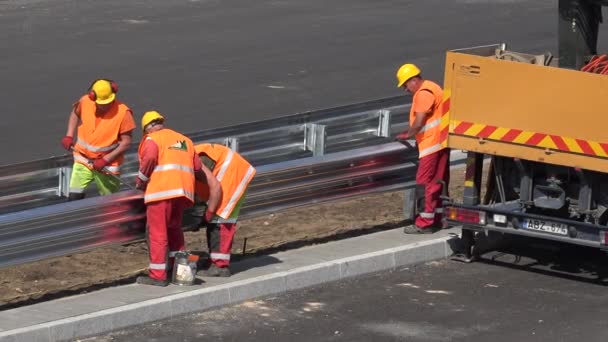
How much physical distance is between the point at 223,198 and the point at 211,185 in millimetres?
227

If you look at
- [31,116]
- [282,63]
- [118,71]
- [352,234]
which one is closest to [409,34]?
[282,63]

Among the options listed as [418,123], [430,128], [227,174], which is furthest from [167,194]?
[430,128]

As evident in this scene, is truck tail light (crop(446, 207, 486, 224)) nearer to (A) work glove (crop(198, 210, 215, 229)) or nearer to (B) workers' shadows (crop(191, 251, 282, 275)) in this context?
(B) workers' shadows (crop(191, 251, 282, 275))

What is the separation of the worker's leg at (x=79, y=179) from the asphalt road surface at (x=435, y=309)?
2.14m

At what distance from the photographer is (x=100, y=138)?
1278 centimetres

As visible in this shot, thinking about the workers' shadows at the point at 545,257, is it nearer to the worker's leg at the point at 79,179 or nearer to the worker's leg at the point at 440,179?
the worker's leg at the point at 440,179

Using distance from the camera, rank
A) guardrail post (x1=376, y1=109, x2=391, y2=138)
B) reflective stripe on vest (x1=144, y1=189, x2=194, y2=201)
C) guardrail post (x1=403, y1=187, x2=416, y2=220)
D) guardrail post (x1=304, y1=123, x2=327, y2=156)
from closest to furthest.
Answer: reflective stripe on vest (x1=144, y1=189, x2=194, y2=201)
guardrail post (x1=304, y1=123, x2=327, y2=156)
guardrail post (x1=403, y1=187, x2=416, y2=220)
guardrail post (x1=376, y1=109, x2=391, y2=138)

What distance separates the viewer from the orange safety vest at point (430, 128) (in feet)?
43.2

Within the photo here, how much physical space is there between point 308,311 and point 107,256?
229 centimetres

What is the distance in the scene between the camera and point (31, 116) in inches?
707

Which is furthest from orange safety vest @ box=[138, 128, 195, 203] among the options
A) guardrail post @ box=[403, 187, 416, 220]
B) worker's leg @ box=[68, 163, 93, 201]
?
guardrail post @ box=[403, 187, 416, 220]

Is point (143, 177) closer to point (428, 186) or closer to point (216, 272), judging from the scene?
point (216, 272)

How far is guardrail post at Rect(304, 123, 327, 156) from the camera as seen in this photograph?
534 inches

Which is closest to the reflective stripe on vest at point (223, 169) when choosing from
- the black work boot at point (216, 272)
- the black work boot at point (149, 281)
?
the black work boot at point (216, 272)
